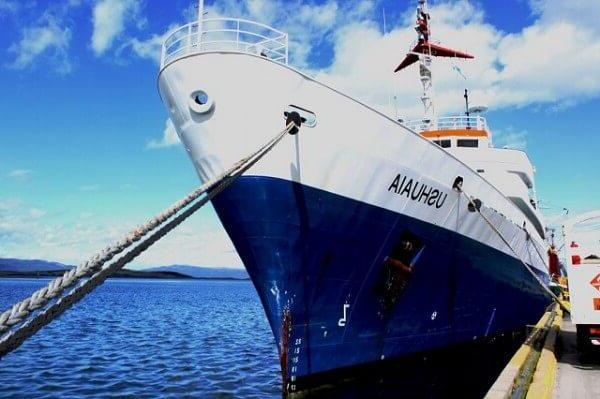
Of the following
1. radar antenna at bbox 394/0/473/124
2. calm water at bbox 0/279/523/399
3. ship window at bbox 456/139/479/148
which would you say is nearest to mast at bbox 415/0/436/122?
radar antenna at bbox 394/0/473/124

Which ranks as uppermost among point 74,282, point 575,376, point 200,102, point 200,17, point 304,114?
point 200,17

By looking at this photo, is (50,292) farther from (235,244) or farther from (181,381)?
(181,381)

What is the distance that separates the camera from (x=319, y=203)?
30.2 ft

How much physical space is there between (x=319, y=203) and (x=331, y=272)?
1.48m

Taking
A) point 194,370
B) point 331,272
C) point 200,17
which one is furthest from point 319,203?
point 194,370

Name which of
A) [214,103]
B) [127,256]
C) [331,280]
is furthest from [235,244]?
[127,256]

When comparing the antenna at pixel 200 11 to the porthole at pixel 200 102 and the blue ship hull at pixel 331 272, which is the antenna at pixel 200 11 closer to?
the porthole at pixel 200 102

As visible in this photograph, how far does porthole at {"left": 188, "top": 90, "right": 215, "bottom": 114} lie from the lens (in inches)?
349

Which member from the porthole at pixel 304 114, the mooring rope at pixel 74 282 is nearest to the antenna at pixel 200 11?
the porthole at pixel 304 114

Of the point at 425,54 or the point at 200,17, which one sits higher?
the point at 425,54

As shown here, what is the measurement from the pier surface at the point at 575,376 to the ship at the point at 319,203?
319 centimetres

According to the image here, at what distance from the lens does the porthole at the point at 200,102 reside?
29.1 feet

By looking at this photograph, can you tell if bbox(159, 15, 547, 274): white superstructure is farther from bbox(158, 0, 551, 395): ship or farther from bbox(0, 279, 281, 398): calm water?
bbox(0, 279, 281, 398): calm water

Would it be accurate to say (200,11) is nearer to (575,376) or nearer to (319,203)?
(319,203)
